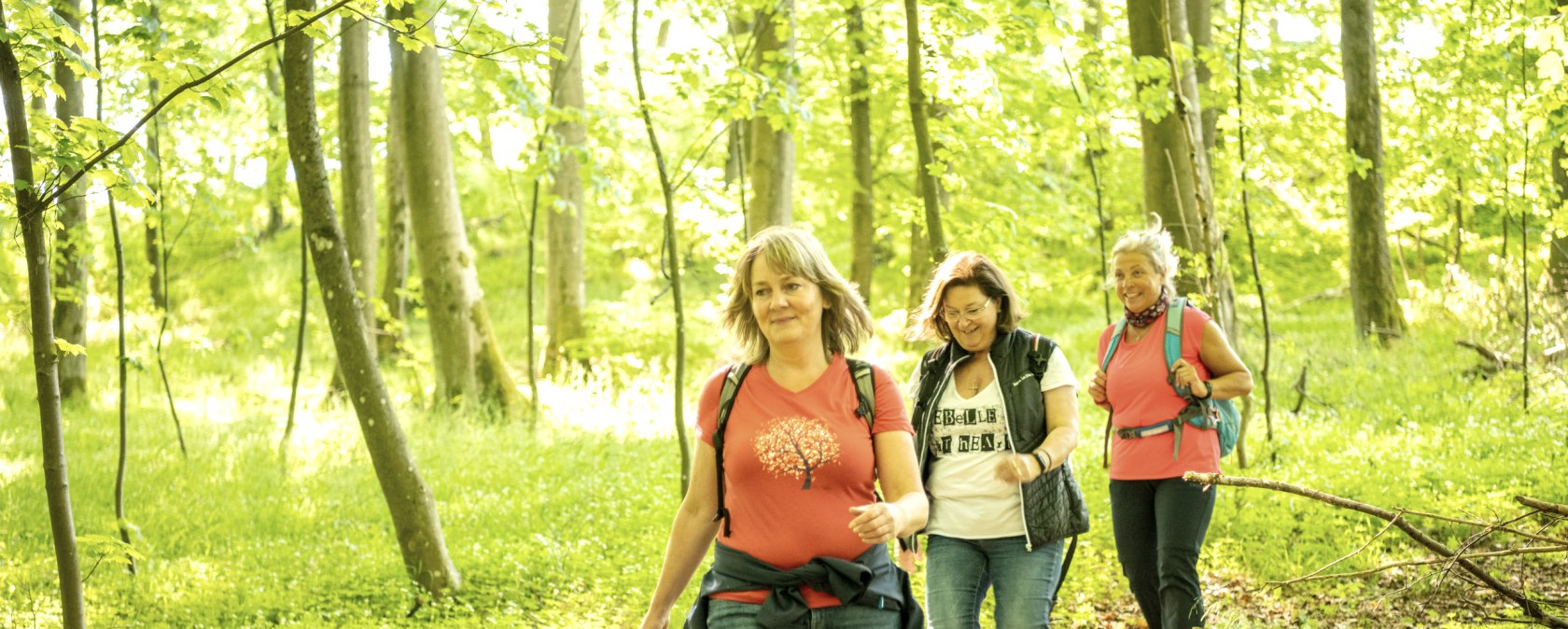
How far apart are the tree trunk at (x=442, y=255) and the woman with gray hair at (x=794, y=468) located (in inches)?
323

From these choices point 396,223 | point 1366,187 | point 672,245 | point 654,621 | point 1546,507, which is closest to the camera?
point 1546,507

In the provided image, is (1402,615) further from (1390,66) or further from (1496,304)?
(1390,66)

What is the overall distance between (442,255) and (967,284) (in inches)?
313

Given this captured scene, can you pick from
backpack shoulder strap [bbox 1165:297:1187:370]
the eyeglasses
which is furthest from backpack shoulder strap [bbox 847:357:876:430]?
backpack shoulder strap [bbox 1165:297:1187:370]

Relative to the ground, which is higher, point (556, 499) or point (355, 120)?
point (355, 120)

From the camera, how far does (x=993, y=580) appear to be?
410 centimetres

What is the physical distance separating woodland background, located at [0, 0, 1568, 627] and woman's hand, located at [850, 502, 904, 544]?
104 cm

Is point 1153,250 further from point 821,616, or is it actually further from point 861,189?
point 861,189

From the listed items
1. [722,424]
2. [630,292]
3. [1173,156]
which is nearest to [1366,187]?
[1173,156]

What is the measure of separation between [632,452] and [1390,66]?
12011mm

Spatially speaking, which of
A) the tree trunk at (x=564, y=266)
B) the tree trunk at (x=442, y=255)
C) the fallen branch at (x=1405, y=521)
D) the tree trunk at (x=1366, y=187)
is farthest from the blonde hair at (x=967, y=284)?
the tree trunk at (x=1366, y=187)

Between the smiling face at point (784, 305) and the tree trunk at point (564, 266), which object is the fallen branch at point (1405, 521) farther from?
the tree trunk at point (564, 266)

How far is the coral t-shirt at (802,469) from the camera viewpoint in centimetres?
289

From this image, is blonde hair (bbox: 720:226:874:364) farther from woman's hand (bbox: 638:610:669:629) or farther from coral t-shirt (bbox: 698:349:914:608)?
woman's hand (bbox: 638:610:669:629)
